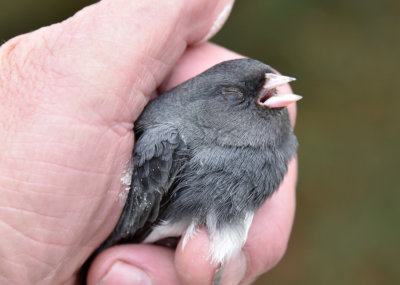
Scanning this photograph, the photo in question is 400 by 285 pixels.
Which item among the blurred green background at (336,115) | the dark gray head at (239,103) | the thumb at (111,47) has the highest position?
the thumb at (111,47)

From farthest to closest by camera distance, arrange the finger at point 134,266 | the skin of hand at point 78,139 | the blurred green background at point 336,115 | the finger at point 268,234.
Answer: the blurred green background at point 336,115 < the finger at point 268,234 < the finger at point 134,266 < the skin of hand at point 78,139

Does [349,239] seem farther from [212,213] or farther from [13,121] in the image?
[13,121]

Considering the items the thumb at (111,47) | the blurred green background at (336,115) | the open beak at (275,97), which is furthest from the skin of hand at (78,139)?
the blurred green background at (336,115)

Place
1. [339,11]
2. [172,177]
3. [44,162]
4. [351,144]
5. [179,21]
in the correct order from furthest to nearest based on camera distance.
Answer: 1. [339,11]
2. [351,144]
3. [179,21]
4. [172,177]
5. [44,162]

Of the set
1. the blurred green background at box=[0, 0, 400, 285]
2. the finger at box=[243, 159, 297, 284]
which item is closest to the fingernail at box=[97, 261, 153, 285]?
the finger at box=[243, 159, 297, 284]

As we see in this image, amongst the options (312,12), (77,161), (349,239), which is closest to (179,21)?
(77,161)

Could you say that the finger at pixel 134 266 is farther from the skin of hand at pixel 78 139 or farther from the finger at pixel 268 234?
the finger at pixel 268 234

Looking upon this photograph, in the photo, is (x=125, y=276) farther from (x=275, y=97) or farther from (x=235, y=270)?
(x=275, y=97)
